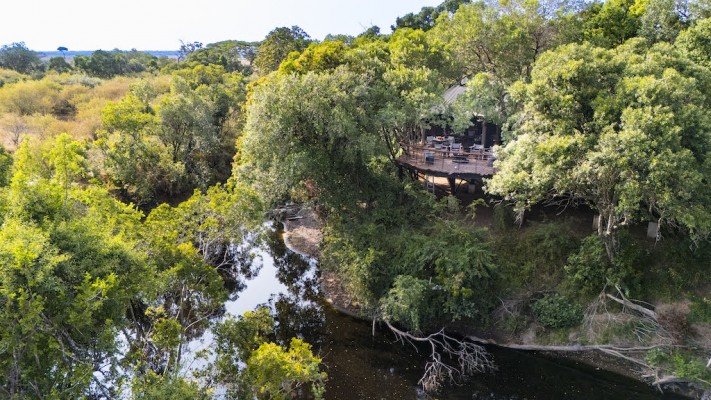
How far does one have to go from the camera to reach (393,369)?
17078 millimetres

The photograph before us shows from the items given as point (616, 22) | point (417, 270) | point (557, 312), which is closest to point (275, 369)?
point (417, 270)

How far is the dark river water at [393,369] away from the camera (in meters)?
15.8

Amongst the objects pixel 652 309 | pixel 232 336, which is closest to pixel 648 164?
pixel 652 309

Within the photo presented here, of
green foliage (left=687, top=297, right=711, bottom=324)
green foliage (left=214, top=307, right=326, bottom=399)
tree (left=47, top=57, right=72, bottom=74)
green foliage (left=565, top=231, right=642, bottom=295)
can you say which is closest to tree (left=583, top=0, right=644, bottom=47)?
green foliage (left=565, top=231, right=642, bottom=295)

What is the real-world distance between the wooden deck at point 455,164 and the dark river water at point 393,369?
7806mm

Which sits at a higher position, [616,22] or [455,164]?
[616,22]

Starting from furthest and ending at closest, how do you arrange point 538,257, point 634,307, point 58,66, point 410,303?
point 58,66 → point 538,257 → point 634,307 → point 410,303

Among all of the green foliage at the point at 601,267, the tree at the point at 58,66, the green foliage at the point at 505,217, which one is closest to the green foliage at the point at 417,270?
the green foliage at the point at 505,217

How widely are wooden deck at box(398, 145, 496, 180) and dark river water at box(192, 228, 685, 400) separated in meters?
7.81

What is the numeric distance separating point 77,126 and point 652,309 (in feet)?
124

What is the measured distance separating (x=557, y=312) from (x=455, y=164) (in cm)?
803

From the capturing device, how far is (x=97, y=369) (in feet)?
33.8

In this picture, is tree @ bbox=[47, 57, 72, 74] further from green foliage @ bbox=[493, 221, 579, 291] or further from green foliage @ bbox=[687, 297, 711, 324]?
green foliage @ bbox=[687, 297, 711, 324]

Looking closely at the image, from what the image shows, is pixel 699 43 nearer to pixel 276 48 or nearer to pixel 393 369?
pixel 393 369
